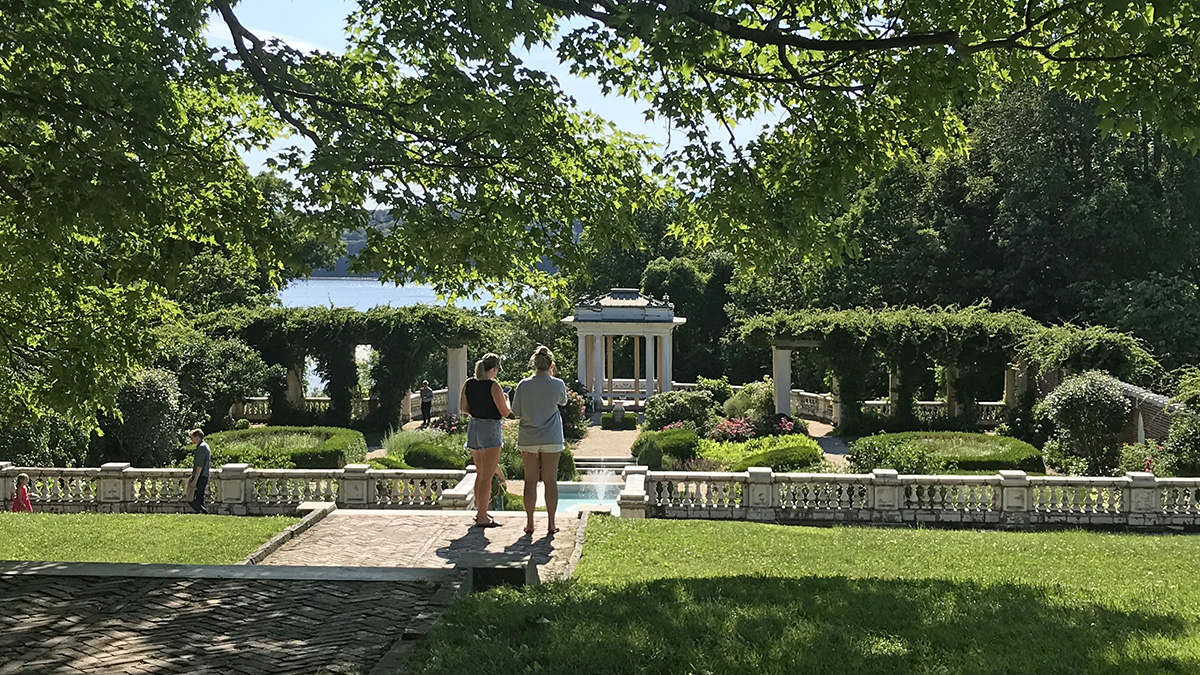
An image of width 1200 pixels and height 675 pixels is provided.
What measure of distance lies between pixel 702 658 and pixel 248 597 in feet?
10.7

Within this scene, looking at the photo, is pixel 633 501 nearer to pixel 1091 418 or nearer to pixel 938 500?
pixel 938 500

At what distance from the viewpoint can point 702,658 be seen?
18.3 ft

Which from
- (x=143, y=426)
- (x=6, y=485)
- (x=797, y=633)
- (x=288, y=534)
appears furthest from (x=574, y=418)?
(x=797, y=633)

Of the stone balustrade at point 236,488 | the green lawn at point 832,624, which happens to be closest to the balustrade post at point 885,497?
the green lawn at point 832,624

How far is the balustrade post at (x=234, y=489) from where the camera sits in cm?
1677

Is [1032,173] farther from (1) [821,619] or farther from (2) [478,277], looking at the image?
(1) [821,619]

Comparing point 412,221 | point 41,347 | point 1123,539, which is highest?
point 412,221

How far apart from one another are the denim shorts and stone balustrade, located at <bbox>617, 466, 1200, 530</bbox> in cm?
524

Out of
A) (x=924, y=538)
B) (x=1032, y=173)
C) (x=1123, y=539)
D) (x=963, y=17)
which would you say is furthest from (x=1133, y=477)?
(x=1032, y=173)

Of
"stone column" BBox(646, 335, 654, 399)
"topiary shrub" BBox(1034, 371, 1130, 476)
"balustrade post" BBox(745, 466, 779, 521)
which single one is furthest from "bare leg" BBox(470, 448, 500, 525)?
"stone column" BBox(646, 335, 654, 399)

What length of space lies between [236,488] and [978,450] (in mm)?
15350

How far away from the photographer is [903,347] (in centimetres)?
3238

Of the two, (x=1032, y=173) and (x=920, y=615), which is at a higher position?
(x=1032, y=173)

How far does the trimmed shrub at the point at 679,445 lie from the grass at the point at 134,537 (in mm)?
12318
